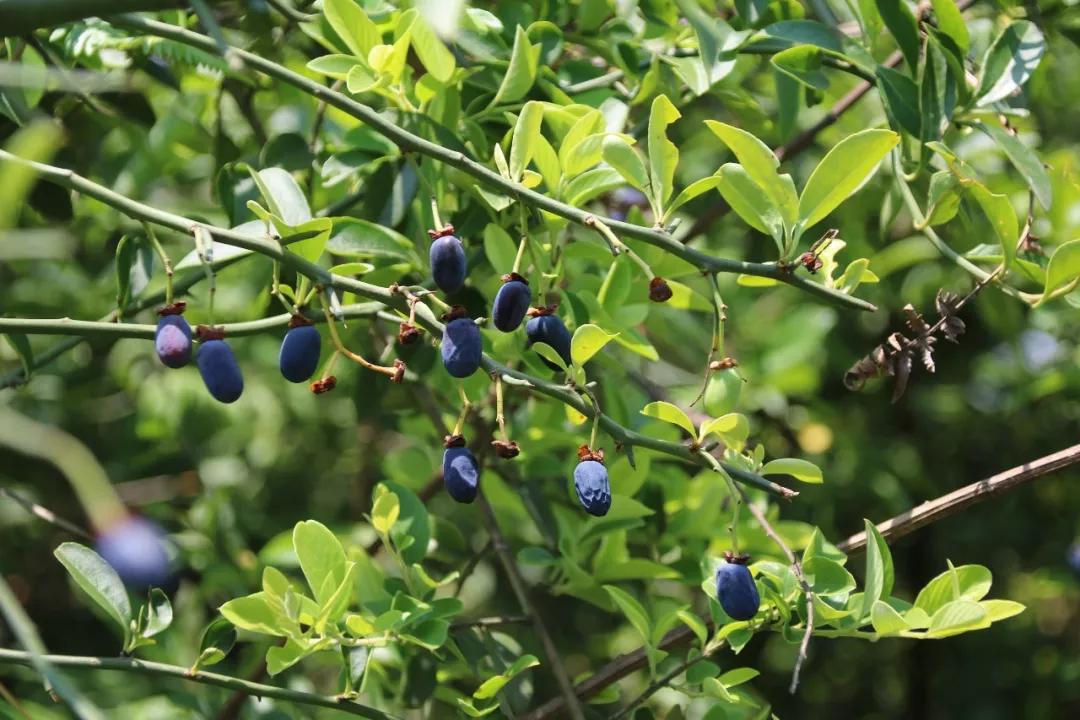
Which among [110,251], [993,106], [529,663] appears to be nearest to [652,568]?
[529,663]

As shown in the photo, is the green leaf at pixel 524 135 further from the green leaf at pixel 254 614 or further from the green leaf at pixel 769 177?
the green leaf at pixel 254 614

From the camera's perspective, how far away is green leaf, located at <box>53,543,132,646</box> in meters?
1.06

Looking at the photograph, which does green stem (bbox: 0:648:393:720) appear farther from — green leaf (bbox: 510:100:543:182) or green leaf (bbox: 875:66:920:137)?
green leaf (bbox: 875:66:920:137)

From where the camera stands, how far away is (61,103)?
150 cm

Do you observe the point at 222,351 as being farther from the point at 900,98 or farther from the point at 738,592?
the point at 900,98

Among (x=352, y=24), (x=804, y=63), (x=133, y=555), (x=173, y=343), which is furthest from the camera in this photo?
(x=133, y=555)

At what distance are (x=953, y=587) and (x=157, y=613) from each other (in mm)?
688

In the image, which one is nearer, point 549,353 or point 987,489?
point 549,353

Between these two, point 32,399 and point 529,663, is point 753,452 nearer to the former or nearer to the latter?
point 529,663

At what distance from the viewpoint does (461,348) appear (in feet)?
3.04

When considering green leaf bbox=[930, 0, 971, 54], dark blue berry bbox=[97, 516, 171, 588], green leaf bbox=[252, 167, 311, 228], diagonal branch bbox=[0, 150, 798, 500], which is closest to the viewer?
diagonal branch bbox=[0, 150, 798, 500]

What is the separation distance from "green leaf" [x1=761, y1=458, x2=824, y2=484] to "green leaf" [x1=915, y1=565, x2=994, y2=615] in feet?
0.43

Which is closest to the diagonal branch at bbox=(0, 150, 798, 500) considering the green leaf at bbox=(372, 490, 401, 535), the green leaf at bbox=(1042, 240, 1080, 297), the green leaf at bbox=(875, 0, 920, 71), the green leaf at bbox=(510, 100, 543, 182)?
the green leaf at bbox=(510, 100, 543, 182)

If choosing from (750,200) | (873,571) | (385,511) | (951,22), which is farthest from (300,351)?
(951,22)
